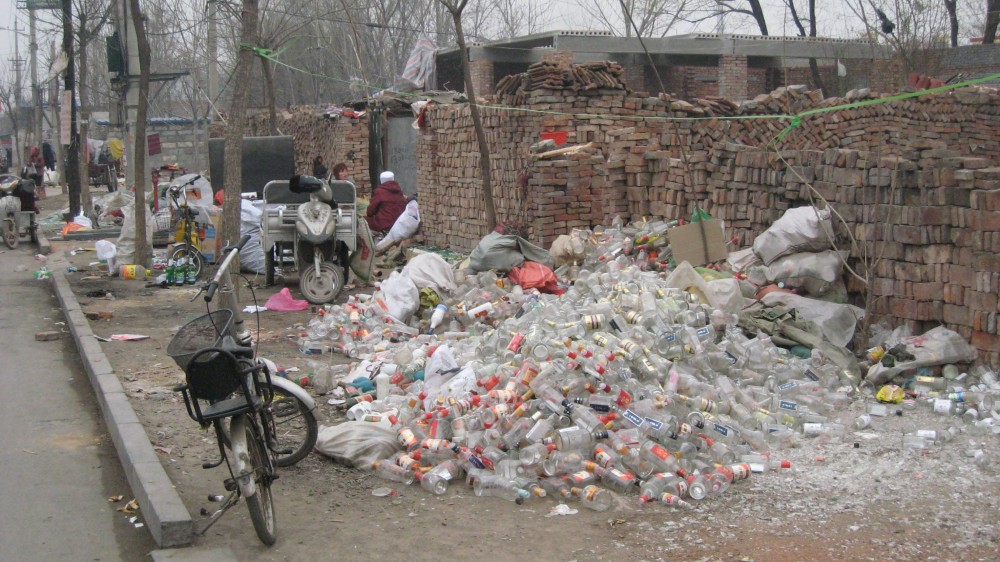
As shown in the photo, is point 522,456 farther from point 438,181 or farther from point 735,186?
point 438,181

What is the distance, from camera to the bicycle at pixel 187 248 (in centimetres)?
1424

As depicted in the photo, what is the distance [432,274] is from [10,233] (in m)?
12.3

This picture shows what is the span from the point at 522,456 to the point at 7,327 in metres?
7.85

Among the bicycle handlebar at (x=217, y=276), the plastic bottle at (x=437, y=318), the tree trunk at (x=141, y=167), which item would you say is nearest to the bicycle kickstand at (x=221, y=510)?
the bicycle handlebar at (x=217, y=276)

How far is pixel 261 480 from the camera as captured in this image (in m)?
5.02

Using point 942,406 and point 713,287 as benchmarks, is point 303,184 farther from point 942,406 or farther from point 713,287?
point 942,406

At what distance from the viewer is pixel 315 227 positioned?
12.1 meters

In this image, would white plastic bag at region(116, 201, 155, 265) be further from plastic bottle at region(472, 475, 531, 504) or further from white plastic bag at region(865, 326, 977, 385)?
white plastic bag at region(865, 326, 977, 385)

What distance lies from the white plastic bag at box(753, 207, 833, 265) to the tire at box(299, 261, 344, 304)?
211 inches

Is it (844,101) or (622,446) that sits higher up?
(844,101)

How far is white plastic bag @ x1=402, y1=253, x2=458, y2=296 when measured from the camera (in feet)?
35.1

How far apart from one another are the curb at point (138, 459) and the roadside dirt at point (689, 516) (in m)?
0.15

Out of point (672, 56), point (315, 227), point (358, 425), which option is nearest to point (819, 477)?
point (358, 425)

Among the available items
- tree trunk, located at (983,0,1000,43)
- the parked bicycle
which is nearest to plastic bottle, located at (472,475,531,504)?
the parked bicycle
